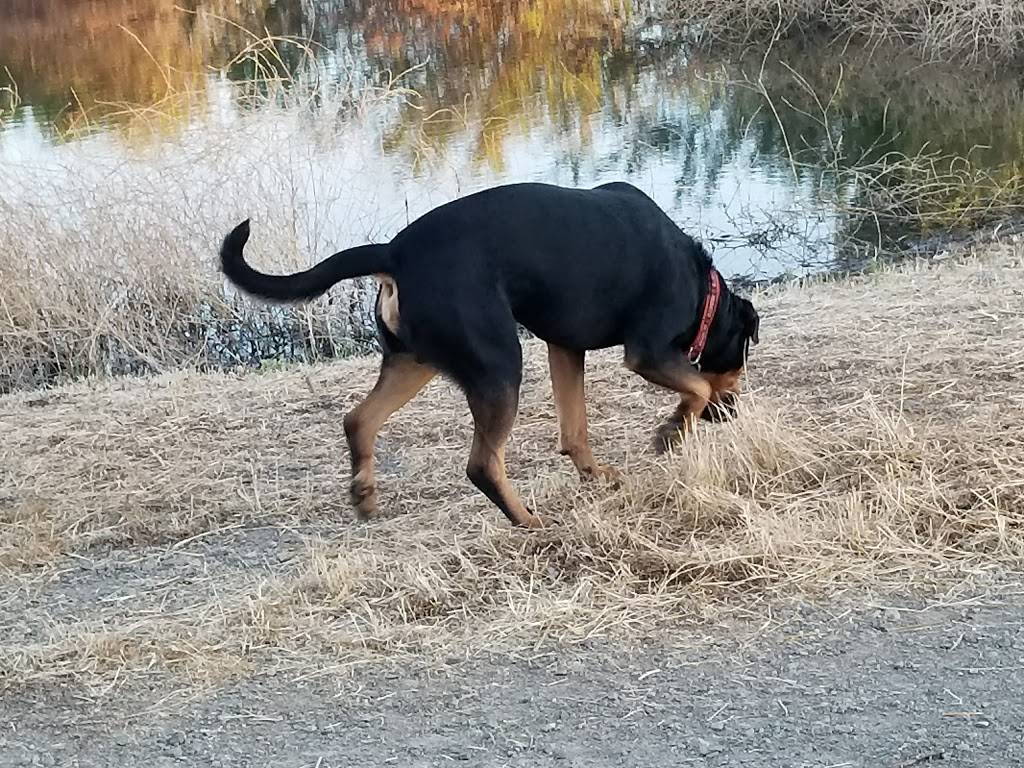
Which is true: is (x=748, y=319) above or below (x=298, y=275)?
below

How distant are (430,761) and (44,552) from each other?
228 centimetres

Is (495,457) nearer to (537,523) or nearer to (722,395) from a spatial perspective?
(537,523)

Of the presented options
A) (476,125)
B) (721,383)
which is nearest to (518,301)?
(721,383)

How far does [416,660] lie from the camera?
412 centimetres

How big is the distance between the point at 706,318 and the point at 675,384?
13.3 inches

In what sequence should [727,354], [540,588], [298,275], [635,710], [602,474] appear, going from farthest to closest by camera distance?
1. [727,354]
2. [602,474]
3. [298,275]
4. [540,588]
5. [635,710]

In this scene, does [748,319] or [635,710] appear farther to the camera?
[748,319]

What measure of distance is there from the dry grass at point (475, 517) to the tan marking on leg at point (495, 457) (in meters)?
0.16

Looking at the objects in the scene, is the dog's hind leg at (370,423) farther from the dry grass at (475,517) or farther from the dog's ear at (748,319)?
the dog's ear at (748,319)

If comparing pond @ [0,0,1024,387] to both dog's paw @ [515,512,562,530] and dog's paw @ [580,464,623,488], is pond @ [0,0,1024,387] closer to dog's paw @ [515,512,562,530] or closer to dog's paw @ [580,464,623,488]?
dog's paw @ [580,464,623,488]

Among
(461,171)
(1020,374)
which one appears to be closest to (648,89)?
(461,171)

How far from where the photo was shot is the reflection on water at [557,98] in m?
12.4

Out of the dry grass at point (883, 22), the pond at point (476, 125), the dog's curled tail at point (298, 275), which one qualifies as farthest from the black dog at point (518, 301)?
the dry grass at point (883, 22)

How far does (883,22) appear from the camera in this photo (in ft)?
58.6
